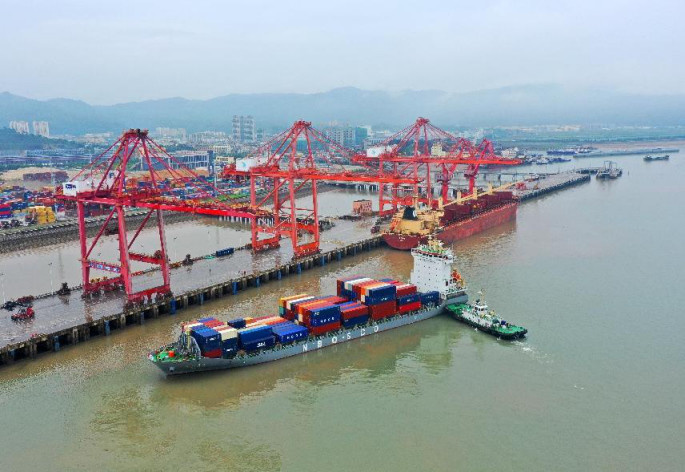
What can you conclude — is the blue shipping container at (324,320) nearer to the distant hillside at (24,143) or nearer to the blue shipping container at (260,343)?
the blue shipping container at (260,343)

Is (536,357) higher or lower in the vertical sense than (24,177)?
lower

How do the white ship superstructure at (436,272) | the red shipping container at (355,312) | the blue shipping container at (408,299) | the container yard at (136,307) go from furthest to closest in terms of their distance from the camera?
the white ship superstructure at (436,272)
the blue shipping container at (408,299)
the red shipping container at (355,312)
the container yard at (136,307)

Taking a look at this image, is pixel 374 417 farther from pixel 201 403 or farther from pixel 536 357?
pixel 536 357

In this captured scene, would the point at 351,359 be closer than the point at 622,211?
Yes

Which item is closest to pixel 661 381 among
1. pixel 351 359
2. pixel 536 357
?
pixel 536 357

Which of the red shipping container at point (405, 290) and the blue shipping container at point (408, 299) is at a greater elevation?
the red shipping container at point (405, 290)

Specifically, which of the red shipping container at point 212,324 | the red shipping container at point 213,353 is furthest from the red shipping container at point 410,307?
the red shipping container at point 213,353
